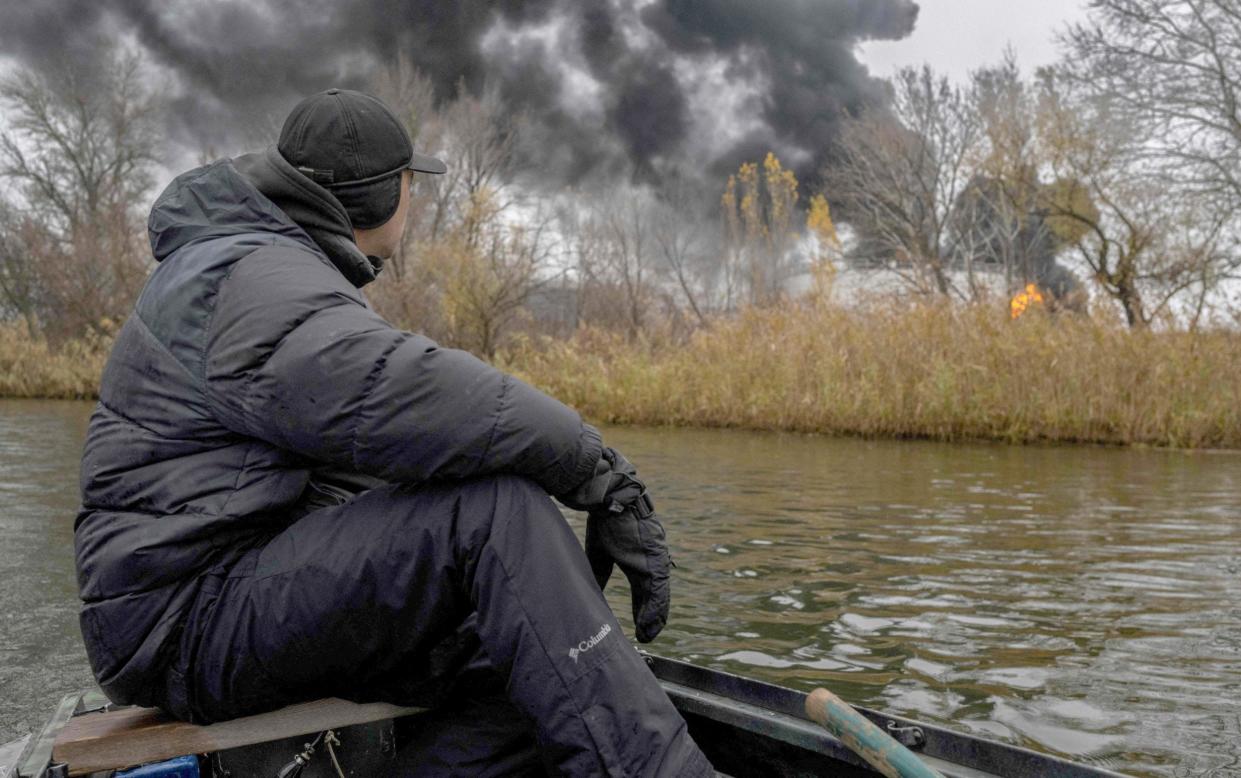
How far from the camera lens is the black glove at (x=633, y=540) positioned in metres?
2.27

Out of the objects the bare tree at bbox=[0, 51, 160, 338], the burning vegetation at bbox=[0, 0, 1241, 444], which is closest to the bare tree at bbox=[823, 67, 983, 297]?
the burning vegetation at bbox=[0, 0, 1241, 444]

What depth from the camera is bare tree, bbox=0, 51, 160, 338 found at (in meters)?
26.9

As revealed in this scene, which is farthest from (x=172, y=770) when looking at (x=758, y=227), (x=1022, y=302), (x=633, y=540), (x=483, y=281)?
(x=758, y=227)

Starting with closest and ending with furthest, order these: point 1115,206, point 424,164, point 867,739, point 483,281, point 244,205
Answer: point 867,739, point 244,205, point 424,164, point 1115,206, point 483,281

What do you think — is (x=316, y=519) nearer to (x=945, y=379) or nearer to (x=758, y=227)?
(x=945, y=379)

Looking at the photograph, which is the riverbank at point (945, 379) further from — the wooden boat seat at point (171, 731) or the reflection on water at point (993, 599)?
the wooden boat seat at point (171, 731)

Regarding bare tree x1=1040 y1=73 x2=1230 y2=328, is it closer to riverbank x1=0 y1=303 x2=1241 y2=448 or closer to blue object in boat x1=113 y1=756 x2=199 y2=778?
riverbank x1=0 y1=303 x2=1241 y2=448

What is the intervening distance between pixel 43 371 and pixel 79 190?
42.1ft

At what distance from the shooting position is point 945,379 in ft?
42.3

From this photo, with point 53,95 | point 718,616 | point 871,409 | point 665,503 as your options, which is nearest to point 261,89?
point 53,95

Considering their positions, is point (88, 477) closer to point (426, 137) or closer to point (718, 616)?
point (718, 616)

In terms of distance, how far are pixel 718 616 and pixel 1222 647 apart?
Result: 199 centimetres

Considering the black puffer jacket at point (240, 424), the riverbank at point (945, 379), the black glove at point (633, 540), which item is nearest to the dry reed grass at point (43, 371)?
the riverbank at point (945, 379)

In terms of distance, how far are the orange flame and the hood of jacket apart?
40.2ft
